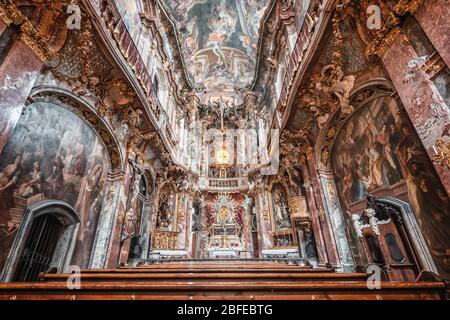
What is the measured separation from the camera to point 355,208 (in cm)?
706

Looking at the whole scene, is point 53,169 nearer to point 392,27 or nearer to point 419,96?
point 419,96

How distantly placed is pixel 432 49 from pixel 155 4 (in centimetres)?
1291

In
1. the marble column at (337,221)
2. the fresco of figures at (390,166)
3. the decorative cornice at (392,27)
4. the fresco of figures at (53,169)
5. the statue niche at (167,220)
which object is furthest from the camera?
the statue niche at (167,220)

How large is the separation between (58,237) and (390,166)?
9.63 meters

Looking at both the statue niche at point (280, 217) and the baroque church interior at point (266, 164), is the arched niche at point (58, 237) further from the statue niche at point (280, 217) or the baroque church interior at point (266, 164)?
the statue niche at point (280, 217)

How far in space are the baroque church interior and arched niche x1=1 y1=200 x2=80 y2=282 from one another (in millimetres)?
32

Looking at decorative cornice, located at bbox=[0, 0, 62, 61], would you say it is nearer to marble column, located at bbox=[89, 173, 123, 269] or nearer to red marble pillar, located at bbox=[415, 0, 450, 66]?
marble column, located at bbox=[89, 173, 123, 269]

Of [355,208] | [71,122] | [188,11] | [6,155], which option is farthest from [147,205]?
[188,11]

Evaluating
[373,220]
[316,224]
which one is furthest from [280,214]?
[373,220]

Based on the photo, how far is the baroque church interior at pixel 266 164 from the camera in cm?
345

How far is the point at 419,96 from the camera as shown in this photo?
3.96 metres

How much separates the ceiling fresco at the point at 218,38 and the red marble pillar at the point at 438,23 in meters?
13.1

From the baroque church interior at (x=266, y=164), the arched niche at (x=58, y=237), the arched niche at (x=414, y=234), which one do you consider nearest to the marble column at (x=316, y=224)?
the baroque church interior at (x=266, y=164)

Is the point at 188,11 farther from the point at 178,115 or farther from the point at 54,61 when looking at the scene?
the point at 54,61
